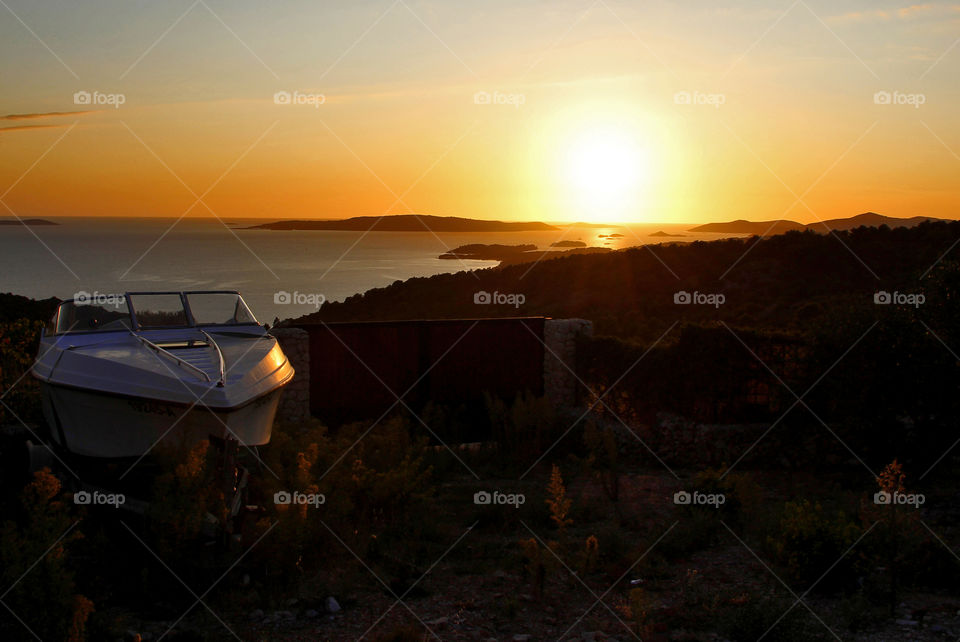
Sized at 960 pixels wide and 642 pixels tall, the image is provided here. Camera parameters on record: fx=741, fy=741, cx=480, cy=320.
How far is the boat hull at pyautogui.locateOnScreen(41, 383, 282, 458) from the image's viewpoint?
675 cm

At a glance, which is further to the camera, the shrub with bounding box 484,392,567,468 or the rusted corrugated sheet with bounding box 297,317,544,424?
the rusted corrugated sheet with bounding box 297,317,544,424

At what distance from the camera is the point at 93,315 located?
28.7 feet

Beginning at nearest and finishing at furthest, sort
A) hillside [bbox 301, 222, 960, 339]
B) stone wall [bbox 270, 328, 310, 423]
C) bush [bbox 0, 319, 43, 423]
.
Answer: bush [bbox 0, 319, 43, 423] → stone wall [bbox 270, 328, 310, 423] → hillside [bbox 301, 222, 960, 339]

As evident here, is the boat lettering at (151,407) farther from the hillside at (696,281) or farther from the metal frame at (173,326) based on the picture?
the hillside at (696,281)

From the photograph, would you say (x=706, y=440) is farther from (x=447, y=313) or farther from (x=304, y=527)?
(x=447, y=313)

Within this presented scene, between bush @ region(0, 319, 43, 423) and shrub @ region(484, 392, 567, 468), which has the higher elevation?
bush @ region(0, 319, 43, 423)

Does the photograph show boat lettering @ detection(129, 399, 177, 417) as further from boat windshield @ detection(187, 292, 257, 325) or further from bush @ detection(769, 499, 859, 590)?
bush @ detection(769, 499, 859, 590)

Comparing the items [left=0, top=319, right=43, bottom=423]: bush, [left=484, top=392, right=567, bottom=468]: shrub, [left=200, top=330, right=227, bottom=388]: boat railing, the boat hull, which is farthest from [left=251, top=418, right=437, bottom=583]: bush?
[left=0, top=319, right=43, bottom=423]: bush

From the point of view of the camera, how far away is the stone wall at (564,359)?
45.3 ft

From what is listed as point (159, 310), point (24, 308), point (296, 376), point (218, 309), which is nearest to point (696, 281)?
point (296, 376)

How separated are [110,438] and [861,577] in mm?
7016

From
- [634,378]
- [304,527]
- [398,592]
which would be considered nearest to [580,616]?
[398,592]

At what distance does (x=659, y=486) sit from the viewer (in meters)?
10.4

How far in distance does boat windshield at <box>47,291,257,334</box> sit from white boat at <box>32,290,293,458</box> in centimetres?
1
